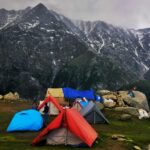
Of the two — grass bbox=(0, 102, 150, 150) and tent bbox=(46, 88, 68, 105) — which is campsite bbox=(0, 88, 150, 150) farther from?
tent bbox=(46, 88, 68, 105)

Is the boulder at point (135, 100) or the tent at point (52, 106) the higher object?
the tent at point (52, 106)

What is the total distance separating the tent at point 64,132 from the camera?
119ft

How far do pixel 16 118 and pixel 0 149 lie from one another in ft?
40.3

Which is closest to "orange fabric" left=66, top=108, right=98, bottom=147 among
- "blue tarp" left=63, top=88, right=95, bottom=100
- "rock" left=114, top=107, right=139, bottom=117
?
"rock" left=114, top=107, right=139, bottom=117

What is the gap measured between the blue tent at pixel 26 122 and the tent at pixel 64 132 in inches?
333

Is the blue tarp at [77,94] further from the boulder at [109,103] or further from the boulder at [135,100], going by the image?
the boulder at [109,103]

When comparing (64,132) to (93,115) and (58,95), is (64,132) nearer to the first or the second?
(93,115)

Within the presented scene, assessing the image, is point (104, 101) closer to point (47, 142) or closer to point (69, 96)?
point (69, 96)

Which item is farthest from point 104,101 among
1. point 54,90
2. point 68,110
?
point 68,110

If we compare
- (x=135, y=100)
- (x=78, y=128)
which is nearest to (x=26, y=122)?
(x=78, y=128)

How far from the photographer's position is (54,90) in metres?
88.1

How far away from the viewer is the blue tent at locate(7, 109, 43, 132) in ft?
147

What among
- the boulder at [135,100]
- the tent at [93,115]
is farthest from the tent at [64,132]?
the boulder at [135,100]

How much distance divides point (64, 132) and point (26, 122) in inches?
392
